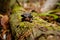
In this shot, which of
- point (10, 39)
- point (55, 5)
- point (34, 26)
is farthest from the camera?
point (55, 5)

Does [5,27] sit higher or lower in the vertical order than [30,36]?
lower

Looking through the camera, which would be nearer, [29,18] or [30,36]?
[30,36]

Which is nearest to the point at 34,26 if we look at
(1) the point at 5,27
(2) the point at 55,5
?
(1) the point at 5,27

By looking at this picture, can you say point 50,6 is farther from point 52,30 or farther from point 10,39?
point 52,30

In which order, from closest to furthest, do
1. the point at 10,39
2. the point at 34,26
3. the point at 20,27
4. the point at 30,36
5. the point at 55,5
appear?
the point at 30,36, the point at 34,26, the point at 20,27, the point at 10,39, the point at 55,5

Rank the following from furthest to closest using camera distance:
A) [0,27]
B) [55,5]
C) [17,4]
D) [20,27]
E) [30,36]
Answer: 1. [17,4]
2. [55,5]
3. [0,27]
4. [20,27]
5. [30,36]

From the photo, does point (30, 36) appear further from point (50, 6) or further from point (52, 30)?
point (50, 6)

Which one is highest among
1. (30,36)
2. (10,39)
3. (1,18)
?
(30,36)

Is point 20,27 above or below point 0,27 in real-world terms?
above

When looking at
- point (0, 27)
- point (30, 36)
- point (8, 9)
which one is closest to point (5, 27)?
point (0, 27)
